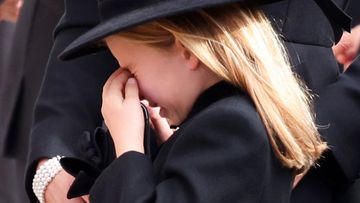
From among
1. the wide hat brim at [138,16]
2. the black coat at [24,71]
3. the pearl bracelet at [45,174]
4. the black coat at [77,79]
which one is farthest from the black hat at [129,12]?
the black coat at [24,71]

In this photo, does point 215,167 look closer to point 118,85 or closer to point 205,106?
point 205,106

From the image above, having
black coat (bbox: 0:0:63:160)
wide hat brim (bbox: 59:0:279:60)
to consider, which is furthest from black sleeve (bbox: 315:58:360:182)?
black coat (bbox: 0:0:63:160)

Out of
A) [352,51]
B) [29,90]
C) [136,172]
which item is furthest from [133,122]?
[29,90]

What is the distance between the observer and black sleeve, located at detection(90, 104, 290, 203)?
44.4 inches

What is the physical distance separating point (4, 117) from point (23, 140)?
0.13 metres

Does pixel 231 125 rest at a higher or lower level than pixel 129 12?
lower

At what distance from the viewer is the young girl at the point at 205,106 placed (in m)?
1.13

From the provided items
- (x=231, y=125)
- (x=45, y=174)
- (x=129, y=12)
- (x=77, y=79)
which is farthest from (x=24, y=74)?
(x=231, y=125)

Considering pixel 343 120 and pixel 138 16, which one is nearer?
pixel 138 16

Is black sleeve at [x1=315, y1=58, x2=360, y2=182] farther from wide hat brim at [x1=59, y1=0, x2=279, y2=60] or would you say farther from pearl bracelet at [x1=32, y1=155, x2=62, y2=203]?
pearl bracelet at [x1=32, y1=155, x2=62, y2=203]

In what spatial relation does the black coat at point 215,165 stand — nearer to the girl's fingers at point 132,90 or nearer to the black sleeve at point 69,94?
the girl's fingers at point 132,90

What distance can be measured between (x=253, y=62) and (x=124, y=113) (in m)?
0.21

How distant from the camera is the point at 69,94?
4.95 feet

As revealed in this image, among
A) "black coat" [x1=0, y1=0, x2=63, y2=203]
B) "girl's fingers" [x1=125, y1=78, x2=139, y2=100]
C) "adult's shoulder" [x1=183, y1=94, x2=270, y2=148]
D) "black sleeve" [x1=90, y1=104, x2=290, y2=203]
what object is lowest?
"black coat" [x1=0, y1=0, x2=63, y2=203]
